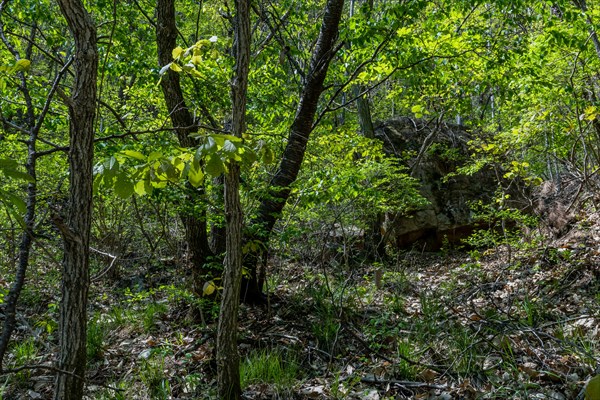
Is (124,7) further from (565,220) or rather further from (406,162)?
(565,220)

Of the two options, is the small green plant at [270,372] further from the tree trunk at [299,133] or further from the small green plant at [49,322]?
the tree trunk at [299,133]

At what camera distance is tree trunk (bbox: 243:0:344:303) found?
16.4ft

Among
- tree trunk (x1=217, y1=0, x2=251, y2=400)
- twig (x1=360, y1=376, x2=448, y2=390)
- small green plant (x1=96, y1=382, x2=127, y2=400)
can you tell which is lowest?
twig (x1=360, y1=376, x2=448, y2=390)

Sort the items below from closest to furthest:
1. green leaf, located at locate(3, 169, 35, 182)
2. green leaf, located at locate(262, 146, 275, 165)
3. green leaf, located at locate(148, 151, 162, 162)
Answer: green leaf, located at locate(3, 169, 35, 182)
green leaf, located at locate(148, 151, 162, 162)
green leaf, located at locate(262, 146, 275, 165)

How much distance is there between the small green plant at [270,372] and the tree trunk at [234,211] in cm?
74

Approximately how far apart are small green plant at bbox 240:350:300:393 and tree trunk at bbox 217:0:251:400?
0.74 m

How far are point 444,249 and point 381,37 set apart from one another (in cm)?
517

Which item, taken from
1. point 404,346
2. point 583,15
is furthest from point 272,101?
point 583,15

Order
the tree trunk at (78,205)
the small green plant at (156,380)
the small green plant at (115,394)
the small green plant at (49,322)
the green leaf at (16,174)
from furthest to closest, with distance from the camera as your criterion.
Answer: the small green plant at (156,380) < the small green plant at (115,394) < the small green plant at (49,322) < the tree trunk at (78,205) < the green leaf at (16,174)

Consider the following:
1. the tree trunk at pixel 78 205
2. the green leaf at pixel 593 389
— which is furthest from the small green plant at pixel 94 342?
the green leaf at pixel 593 389

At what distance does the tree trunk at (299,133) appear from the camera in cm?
501

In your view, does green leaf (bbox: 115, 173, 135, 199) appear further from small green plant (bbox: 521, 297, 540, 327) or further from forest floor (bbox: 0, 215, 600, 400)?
small green plant (bbox: 521, 297, 540, 327)

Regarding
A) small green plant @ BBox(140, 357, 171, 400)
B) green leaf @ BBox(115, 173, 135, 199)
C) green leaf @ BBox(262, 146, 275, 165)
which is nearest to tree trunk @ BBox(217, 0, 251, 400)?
green leaf @ BBox(262, 146, 275, 165)

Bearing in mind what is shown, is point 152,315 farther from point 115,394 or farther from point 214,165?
point 214,165
